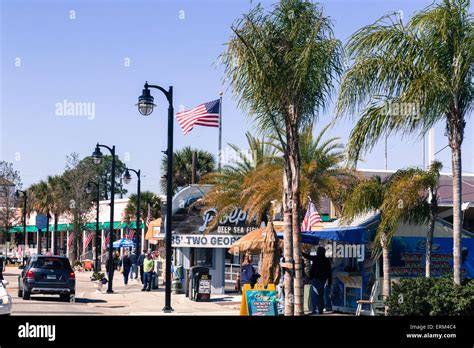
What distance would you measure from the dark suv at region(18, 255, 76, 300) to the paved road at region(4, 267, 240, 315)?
405 millimetres

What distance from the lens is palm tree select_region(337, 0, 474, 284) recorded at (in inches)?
567

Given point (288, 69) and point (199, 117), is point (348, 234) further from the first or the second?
point (199, 117)

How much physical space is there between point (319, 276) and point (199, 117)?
14929 millimetres

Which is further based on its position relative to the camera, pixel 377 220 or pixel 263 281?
pixel 263 281

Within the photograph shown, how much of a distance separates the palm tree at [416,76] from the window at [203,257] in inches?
707

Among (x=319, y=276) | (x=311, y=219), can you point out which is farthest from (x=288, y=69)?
(x=311, y=219)

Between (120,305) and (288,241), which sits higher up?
(288,241)

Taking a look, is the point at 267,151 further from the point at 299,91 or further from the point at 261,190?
the point at 299,91

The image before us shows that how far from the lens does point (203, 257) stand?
3225 cm

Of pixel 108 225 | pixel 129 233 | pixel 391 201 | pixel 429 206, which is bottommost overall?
pixel 129 233
